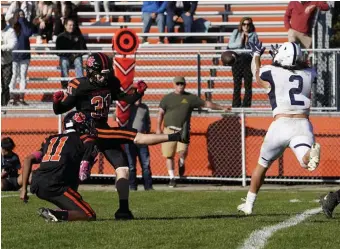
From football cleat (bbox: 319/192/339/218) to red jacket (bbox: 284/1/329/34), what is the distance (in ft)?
29.7

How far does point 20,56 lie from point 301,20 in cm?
537

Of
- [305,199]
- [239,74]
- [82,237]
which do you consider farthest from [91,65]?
[239,74]

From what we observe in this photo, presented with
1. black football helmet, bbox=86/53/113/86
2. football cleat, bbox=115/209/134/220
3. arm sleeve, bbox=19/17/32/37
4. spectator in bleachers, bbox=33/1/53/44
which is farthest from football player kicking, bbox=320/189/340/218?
spectator in bleachers, bbox=33/1/53/44

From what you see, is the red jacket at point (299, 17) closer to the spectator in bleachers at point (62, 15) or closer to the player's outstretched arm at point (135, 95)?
the spectator in bleachers at point (62, 15)

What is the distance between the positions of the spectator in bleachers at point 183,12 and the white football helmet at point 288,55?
1110 cm

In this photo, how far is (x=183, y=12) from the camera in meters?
22.7

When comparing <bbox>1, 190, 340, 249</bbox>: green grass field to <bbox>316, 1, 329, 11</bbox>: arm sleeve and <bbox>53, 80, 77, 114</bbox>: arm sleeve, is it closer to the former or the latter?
<bbox>53, 80, 77, 114</bbox>: arm sleeve

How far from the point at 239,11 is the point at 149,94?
13.8 ft

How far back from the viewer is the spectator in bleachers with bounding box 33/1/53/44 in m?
23.1

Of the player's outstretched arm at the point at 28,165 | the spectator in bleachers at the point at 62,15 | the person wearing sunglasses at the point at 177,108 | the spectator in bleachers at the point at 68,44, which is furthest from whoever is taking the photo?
the spectator in bleachers at the point at 62,15

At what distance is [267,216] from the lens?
1165 cm

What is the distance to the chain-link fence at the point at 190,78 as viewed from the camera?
19.3 metres

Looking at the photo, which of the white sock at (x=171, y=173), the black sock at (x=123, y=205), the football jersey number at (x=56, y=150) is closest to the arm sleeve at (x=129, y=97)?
the football jersey number at (x=56, y=150)

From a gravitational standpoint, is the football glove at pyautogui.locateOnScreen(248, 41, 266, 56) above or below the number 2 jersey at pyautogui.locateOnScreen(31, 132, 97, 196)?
above
